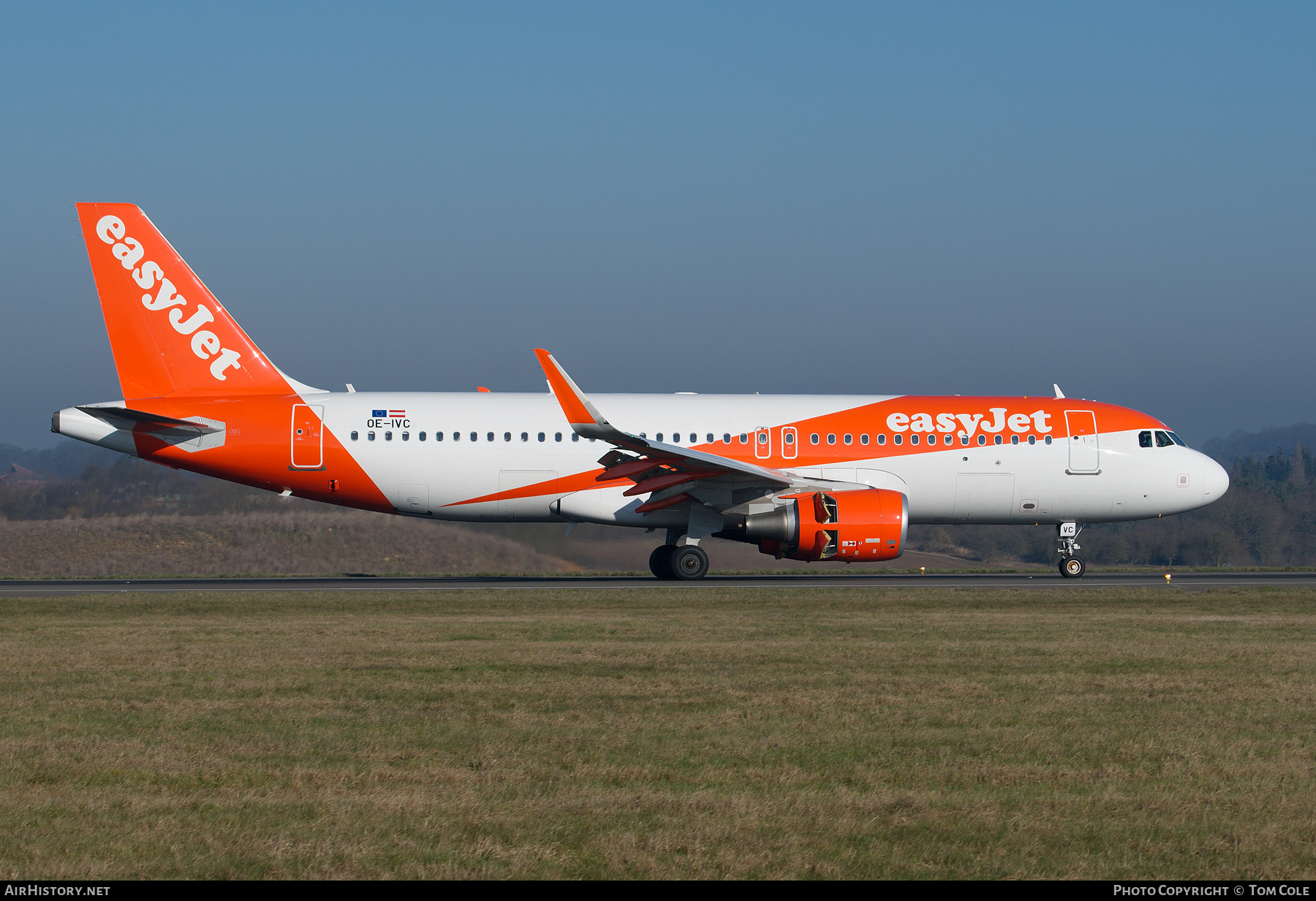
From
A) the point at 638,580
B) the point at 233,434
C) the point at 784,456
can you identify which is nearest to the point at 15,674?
the point at 233,434

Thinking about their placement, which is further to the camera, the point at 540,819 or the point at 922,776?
the point at 922,776

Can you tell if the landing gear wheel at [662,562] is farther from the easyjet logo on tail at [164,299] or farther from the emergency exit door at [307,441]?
the easyjet logo on tail at [164,299]

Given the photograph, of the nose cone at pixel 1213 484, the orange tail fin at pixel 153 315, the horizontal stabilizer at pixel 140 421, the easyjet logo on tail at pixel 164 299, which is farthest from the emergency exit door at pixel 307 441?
the nose cone at pixel 1213 484

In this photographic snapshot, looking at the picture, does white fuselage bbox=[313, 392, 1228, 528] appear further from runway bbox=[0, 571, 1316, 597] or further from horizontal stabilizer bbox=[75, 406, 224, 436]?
horizontal stabilizer bbox=[75, 406, 224, 436]

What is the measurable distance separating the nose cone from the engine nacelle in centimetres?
772

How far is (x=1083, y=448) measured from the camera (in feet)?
80.4

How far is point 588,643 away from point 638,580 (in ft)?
35.8

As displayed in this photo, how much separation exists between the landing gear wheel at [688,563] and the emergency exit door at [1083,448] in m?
7.84

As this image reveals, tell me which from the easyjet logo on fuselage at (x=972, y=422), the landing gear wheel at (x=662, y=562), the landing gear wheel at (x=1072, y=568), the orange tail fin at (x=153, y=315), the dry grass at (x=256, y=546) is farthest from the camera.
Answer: the dry grass at (x=256, y=546)

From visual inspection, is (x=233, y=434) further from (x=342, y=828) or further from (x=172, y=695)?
(x=342, y=828)

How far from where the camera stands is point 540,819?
5707 mm

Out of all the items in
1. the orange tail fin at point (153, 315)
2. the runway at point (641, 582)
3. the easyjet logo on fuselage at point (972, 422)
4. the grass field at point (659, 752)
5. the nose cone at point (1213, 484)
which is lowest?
the grass field at point (659, 752)

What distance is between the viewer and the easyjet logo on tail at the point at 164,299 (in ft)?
75.3

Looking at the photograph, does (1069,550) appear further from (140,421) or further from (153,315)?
(153,315)
